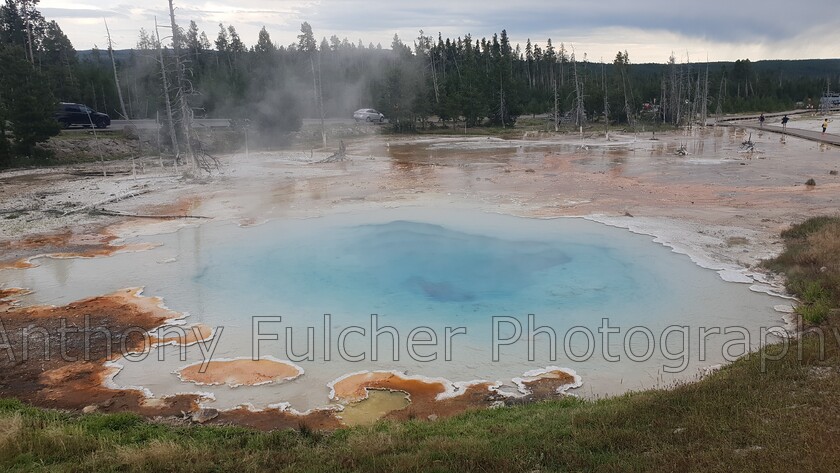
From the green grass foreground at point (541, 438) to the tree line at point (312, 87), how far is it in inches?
721

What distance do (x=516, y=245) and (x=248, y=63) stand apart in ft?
157

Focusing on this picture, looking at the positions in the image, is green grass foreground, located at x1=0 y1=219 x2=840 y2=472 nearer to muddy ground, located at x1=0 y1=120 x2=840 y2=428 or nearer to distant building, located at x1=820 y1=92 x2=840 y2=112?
muddy ground, located at x1=0 y1=120 x2=840 y2=428

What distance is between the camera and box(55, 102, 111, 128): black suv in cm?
2889

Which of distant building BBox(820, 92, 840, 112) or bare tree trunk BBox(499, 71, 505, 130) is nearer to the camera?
bare tree trunk BBox(499, 71, 505, 130)

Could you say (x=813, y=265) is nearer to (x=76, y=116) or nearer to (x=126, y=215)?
(x=126, y=215)

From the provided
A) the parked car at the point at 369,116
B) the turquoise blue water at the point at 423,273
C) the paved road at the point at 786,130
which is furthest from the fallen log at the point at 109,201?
the paved road at the point at 786,130

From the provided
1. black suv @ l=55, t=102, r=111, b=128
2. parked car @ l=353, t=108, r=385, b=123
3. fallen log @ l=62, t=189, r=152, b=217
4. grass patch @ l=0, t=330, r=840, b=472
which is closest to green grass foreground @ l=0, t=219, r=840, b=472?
grass patch @ l=0, t=330, r=840, b=472

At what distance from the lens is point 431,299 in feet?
30.6

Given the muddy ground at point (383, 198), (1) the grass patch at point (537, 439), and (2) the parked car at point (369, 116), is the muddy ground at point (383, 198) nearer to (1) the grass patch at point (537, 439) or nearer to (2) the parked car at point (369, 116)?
(1) the grass patch at point (537, 439)

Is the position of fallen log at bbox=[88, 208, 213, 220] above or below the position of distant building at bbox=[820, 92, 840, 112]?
below

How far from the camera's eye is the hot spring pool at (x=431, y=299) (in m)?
6.89

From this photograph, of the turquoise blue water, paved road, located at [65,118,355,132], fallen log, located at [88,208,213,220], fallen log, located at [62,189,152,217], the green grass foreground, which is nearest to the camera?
the green grass foreground

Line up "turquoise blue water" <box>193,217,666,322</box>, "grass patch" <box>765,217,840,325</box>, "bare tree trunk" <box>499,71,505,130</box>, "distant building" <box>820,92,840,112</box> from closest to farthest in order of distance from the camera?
"grass patch" <box>765,217,840,325</box>, "turquoise blue water" <box>193,217,666,322</box>, "bare tree trunk" <box>499,71,505,130</box>, "distant building" <box>820,92,840,112</box>

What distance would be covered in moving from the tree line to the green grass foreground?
60.1ft
